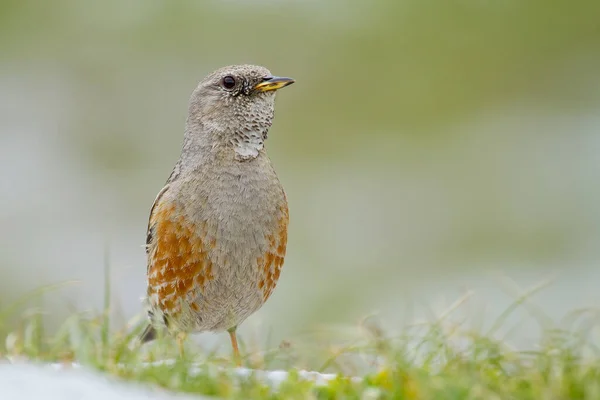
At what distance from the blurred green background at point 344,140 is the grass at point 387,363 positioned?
404cm

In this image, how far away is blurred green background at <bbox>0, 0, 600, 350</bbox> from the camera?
11.8 meters

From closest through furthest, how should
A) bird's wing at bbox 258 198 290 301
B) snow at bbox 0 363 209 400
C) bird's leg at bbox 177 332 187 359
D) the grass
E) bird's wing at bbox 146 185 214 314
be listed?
snow at bbox 0 363 209 400
the grass
bird's leg at bbox 177 332 187 359
bird's wing at bbox 146 185 214 314
bird's wing at bbox 258 198 290 301

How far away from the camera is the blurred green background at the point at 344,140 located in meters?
11.8

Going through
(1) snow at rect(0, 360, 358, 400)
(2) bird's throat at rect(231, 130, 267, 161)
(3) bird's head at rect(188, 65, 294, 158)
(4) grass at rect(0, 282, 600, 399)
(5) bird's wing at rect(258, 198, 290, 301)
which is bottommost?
(4) grass at rect(0, 282, 600, 399)

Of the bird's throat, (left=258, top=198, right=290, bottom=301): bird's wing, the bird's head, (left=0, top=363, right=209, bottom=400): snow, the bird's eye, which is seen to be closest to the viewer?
(left=0, top=363, right=209, bottom=400): snow

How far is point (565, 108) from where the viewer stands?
1641cm

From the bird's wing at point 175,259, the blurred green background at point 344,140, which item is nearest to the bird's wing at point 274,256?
the bird's wing at point 175,259

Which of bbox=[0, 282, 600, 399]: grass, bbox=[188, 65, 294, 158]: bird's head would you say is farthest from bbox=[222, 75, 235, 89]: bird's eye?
bbox=[0, 282, 600, 399]: grass

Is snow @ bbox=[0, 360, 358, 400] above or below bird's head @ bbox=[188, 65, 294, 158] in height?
below

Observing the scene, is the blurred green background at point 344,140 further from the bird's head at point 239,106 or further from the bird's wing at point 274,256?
the bird's head at point 239,106

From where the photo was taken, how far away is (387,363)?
4.61m

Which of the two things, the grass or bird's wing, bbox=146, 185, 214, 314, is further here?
bird's wing, bbox=146, 185, 214, 314

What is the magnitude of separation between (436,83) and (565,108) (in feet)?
9.82

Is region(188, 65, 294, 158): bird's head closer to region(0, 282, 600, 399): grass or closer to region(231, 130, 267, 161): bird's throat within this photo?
region(231, 130, 267, 161): bird's throat
